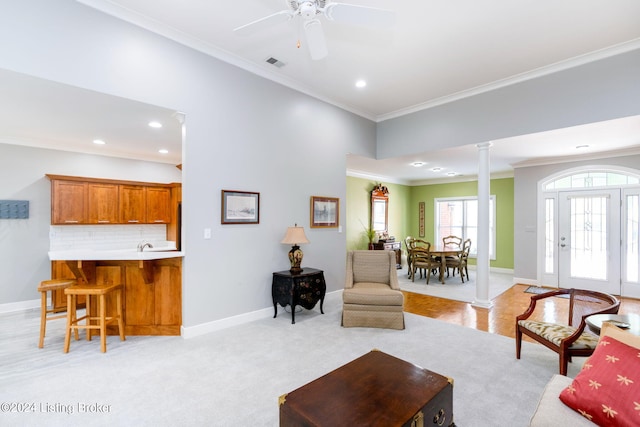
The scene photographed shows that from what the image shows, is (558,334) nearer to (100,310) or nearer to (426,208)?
(100,310)

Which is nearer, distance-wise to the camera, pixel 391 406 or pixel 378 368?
pixel 391 406

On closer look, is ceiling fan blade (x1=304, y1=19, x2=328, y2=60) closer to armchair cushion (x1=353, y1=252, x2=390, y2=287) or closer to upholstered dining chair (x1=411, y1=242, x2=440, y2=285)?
armchair cushion (x1=353, y1=252, x2=390, y2=287)

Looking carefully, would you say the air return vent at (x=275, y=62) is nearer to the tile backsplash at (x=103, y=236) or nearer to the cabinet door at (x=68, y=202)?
the cabinet door at (x=68, y=202)

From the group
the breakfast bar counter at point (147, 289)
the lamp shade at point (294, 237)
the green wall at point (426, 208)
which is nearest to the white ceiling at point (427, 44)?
the breakfast bar counter at point (147, 289)

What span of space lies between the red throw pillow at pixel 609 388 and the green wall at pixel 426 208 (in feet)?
20.2

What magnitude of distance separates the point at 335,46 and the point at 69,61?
264cm

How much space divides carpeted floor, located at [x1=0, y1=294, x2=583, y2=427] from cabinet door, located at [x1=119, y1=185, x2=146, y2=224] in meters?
2.23

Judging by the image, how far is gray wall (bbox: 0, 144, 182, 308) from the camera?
4.55 m

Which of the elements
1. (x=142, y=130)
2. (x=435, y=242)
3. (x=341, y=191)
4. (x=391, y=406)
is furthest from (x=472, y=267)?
(x=142, y=130)

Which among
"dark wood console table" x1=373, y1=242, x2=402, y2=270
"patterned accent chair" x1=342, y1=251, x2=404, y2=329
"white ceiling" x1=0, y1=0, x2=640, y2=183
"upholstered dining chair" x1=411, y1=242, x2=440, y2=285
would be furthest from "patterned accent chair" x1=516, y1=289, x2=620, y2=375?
"dark wood console table" x1=373, y1=242, x2=402, y2=270

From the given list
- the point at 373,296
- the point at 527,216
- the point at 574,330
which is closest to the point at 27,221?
the point at 373,296

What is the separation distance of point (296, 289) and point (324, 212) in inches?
58.4

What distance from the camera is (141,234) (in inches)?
236

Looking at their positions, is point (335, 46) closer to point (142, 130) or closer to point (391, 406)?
point (142, 130)
